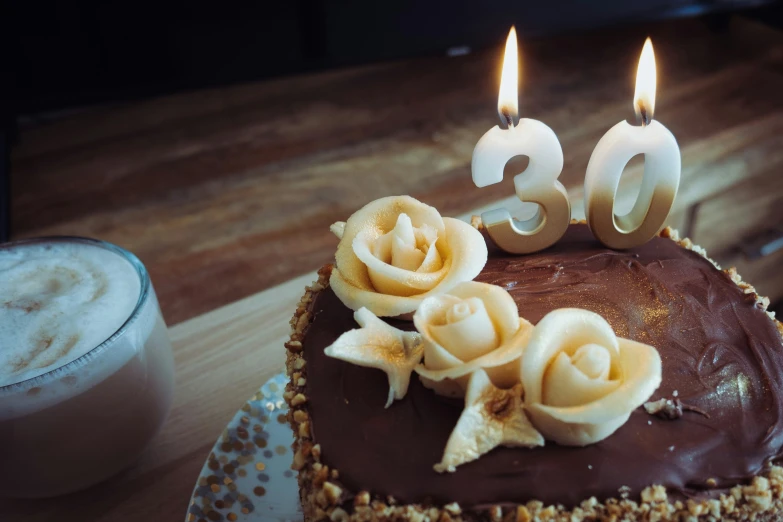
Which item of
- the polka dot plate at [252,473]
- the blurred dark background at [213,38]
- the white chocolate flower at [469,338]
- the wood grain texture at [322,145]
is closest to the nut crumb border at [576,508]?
the white chocolate flower at [469,338]

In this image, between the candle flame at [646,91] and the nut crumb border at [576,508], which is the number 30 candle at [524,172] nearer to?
the candle flame at [646,91]

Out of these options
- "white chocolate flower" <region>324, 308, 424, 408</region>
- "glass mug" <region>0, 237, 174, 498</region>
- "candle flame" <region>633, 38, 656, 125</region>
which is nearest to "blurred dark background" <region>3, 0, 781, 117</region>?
"glass mug" <region>0, 237, 174, 498</region>

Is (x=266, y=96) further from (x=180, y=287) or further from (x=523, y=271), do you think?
(x=523, y=271)

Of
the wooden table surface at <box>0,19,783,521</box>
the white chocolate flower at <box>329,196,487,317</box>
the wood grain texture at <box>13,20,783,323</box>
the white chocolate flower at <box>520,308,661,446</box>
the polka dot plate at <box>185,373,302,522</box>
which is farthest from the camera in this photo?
the wood grain texture at <box>13,20,783,323</box>

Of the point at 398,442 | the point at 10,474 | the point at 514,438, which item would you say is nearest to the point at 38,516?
the point at 10,474

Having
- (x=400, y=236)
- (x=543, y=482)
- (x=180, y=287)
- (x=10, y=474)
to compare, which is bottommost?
(x=180, y=287)

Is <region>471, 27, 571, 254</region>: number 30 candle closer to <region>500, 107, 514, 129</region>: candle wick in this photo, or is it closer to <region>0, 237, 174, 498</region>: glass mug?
<region>500, 107, 514, 129</region>: candle wick
